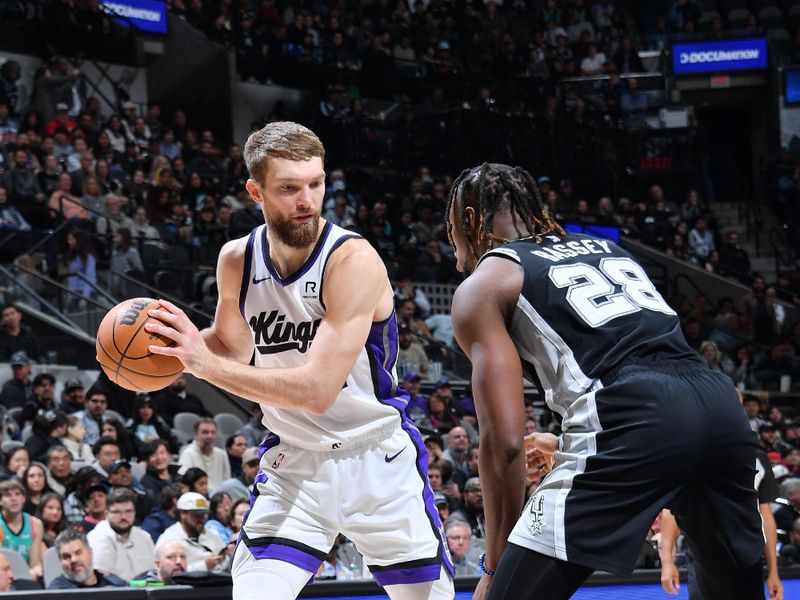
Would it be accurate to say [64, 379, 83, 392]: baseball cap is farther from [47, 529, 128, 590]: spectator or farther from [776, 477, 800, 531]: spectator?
[776, 477, 800, 531]: spectator

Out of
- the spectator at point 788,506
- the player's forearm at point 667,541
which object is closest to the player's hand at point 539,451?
the player's forearm at point 667,541

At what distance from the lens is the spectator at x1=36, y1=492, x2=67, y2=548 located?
763 cm

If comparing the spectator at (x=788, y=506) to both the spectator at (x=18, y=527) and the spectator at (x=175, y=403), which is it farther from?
the spectator at (x=18, y=527)

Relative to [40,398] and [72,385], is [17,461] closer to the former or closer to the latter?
[40,398]

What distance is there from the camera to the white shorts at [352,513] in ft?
11.7

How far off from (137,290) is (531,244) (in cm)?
943

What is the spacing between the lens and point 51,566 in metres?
7.04

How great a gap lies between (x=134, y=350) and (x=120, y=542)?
4.53 m

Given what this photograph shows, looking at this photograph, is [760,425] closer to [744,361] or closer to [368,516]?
→ [744,361]

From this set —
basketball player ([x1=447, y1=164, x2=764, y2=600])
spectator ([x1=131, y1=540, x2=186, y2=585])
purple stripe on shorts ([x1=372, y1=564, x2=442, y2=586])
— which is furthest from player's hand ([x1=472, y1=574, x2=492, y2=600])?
spectator ([x1=131, y1=540, x2=186, y2=585])

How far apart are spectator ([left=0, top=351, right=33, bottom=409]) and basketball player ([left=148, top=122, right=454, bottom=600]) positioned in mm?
6709

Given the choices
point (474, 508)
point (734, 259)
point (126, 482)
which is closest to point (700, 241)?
point (734, 259)

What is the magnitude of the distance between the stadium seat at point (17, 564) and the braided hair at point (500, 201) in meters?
4.76


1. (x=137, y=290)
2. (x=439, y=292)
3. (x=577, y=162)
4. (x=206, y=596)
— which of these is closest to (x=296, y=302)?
(x=206, y=596)
